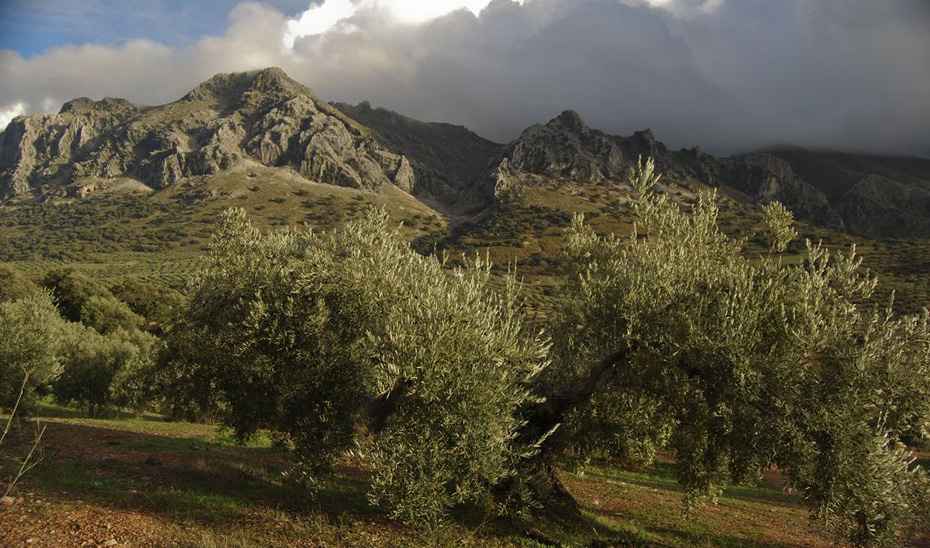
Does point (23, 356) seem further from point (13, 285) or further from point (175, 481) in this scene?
point (13, 285)

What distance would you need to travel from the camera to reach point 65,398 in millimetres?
49406

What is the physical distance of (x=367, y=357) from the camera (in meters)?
19.2

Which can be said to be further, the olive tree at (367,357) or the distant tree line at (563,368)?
the distant tree line at (563,368)

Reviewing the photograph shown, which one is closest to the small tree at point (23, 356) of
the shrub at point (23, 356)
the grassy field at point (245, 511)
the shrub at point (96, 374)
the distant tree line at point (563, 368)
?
the shrub at point (23, 356)

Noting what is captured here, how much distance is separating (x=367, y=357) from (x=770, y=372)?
13.8 meters

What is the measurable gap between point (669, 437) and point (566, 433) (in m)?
4.35

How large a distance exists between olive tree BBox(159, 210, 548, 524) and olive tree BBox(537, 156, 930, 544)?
3.80 meters

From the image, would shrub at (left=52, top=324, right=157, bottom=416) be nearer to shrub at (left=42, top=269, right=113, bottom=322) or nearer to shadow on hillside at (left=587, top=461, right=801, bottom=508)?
shadow on hillside at (left=587, top=461, right=801, bottom=508)

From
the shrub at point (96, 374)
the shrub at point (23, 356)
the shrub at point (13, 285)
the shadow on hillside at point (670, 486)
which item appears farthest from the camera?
the shrub at point (13, 285)

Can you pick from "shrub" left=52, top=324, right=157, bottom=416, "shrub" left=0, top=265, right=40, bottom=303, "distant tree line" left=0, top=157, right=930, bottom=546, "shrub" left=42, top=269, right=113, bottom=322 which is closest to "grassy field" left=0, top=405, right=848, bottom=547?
"distant tree line" left=0, top=157, right=930, bottom=546

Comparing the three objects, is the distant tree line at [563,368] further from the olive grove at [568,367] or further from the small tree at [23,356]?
the small tree at [23,356]

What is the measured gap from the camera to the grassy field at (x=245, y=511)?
17781mm

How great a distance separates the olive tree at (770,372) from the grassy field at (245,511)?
5671mm

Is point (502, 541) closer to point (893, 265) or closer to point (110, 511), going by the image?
point (110, 511)
